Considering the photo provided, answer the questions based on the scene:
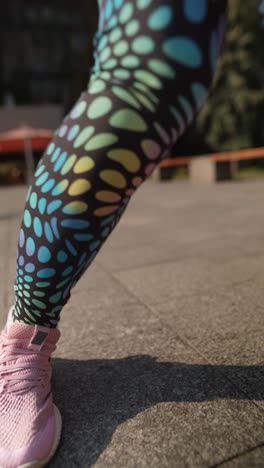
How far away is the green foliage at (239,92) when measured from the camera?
1727 cm

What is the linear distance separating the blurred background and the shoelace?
284 inches

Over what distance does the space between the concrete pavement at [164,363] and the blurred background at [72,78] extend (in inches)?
243

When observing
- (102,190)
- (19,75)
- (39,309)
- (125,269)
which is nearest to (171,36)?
(102,190)

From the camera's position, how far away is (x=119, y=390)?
3.55 feet

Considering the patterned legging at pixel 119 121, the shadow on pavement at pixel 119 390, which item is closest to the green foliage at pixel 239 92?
the shadow on pavement at pixel 119 390

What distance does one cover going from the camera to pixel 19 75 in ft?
91.8

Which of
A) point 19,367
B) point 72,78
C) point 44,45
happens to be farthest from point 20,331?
point 44,45

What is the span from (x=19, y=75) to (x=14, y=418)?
29.8m

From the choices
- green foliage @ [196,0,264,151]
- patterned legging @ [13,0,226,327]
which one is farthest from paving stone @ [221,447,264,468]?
green foliage @ [196,0,264,151]

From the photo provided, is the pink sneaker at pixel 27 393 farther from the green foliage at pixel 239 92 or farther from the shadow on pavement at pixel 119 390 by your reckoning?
the green foliage at pixel 239 92

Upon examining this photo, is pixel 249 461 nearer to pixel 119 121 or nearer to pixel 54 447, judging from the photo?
pixel 54 447

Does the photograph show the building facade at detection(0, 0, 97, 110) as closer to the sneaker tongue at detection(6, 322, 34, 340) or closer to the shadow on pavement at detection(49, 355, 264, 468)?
the shadow on pavement at detection(49, 355, 264, 468)

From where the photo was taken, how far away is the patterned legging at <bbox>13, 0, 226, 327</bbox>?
2.55ft

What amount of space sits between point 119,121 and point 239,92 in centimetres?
1804
